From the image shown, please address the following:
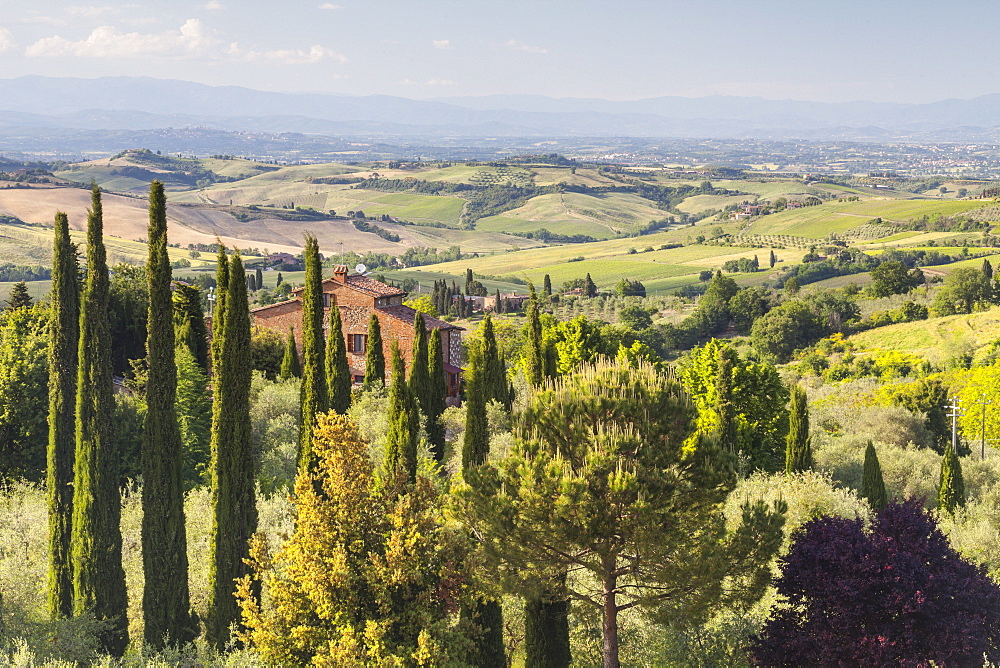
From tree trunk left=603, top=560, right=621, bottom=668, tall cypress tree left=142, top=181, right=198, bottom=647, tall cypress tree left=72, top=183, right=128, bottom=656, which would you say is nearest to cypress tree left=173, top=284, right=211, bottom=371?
tall cypress tree left=72, top=183, right=128, bottom=656

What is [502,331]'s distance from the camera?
262 feet

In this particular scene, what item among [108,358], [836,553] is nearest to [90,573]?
[108,358]

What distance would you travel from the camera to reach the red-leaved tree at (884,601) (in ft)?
64.5

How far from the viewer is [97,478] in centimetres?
2380

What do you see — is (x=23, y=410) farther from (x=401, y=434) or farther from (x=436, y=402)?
(x=401, y=434)

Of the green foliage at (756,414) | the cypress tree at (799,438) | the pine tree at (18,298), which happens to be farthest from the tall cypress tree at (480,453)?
the pine tree at (18,298)

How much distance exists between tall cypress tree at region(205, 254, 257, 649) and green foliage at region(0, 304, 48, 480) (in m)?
15.6

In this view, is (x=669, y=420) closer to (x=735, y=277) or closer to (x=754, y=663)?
(x=754, y=663)

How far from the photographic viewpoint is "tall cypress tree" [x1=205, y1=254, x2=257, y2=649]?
22.6 metres

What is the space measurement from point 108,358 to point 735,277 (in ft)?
496

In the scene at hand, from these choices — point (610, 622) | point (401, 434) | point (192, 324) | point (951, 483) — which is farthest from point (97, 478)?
point (951, 483)

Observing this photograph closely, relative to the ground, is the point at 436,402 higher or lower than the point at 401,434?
lower

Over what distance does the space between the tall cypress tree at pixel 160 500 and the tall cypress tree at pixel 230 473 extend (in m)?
0.86

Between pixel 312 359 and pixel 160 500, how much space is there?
471 centimetres
